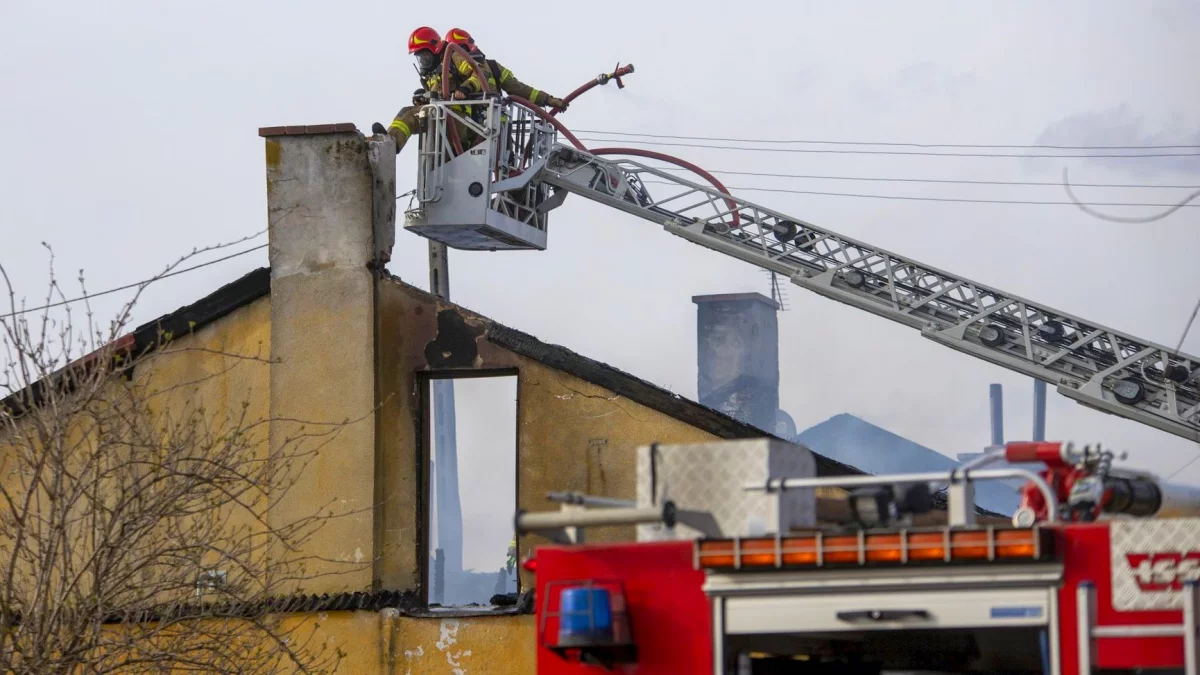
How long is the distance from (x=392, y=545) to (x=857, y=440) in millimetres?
61999

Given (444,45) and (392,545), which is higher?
(444,45)

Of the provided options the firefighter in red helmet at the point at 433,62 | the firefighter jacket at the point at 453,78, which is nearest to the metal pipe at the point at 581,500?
the firefighter jacket at the point at 453,78

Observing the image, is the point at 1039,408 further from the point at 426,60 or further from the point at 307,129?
the point at 307,129

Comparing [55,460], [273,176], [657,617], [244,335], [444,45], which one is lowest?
[657,617]

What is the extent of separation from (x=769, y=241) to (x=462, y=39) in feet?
15.5

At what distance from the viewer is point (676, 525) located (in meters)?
5.15

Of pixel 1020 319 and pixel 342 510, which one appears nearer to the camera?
pixel 342 510

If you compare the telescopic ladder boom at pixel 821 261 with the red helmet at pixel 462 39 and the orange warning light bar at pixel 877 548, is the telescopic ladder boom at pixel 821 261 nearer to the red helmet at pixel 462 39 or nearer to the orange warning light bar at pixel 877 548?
the red helmet at pixel 462 39

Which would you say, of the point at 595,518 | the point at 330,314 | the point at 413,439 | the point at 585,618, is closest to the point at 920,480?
the point at 595,518

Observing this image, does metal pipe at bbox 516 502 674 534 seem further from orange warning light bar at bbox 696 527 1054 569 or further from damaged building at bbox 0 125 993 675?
damaged building at bbox 0 125 993 675

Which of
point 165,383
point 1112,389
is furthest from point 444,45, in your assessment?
point 1112,389

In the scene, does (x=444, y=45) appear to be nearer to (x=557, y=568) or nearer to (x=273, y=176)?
(x=273, y=176)

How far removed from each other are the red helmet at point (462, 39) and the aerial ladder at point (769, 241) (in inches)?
28.0

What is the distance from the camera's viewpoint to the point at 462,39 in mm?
18438
